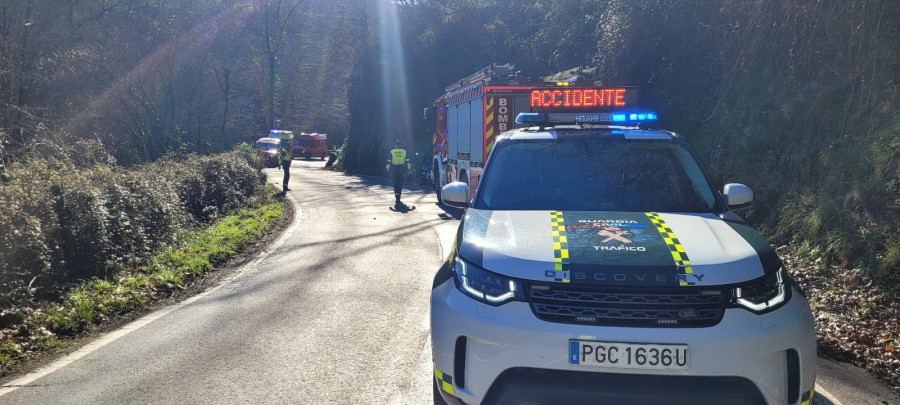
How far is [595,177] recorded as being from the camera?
516 cm

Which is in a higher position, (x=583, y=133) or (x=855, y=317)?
(x=583, y=133)

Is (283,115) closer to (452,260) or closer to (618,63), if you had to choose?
(618,63)

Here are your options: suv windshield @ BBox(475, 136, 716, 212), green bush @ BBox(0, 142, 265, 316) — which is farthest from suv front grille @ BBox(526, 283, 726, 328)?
Result: green bush @ BBox(0, 142, 265, 316)

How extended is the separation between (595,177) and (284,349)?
2.94 m

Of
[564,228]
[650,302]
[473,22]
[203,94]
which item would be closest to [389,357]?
[564,228]

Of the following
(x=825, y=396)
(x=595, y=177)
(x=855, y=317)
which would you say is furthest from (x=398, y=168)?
(x=825, y=396)

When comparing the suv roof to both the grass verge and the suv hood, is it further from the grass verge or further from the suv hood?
the grass verge

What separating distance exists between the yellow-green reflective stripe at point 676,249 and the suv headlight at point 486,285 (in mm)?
830

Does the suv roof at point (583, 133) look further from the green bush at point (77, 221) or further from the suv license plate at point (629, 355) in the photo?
the green bush at point (77, 221)

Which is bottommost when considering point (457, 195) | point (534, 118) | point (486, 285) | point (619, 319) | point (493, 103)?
point (619, 319)

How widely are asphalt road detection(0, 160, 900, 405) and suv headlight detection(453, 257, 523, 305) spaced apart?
123 cm

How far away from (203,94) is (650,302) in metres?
23.5

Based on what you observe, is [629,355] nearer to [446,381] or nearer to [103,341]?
[446,381]

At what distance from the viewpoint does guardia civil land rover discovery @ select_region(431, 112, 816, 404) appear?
3.43 m
